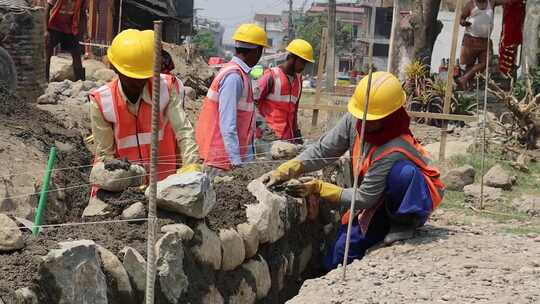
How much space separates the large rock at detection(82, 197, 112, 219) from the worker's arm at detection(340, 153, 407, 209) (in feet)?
5.04

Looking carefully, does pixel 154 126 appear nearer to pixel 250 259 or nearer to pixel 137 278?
pixel 137 278

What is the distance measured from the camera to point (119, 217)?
420 cm

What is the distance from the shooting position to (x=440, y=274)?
183 inches

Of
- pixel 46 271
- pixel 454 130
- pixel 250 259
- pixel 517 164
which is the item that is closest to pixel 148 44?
pixel 250 259

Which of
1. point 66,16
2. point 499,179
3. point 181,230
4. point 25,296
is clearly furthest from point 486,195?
point 66,16

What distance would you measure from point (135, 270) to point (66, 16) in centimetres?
811

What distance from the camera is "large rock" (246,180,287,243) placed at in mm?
4934

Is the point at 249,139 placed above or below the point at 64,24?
below

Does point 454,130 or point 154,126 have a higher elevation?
point 154,126

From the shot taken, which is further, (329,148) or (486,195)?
(486,195)

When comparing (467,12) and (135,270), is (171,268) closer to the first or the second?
(135,270)

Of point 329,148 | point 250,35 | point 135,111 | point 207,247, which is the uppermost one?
point 250,35

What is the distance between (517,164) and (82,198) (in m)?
5.15

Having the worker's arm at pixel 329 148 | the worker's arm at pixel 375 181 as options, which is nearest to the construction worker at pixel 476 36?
the worker's arm at pixel 329 148
